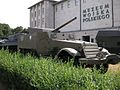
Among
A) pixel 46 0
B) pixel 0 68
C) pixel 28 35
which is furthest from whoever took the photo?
pixel 46 0

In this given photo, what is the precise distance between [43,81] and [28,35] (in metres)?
11.6

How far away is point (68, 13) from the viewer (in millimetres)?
55656

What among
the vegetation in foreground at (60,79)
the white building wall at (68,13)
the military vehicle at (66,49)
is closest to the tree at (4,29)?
the white building wall at (68,13)

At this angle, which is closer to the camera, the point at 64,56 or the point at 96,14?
the point at 64,56

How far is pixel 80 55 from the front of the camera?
1209cm

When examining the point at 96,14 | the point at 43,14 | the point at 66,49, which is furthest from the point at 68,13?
the point at 66,49

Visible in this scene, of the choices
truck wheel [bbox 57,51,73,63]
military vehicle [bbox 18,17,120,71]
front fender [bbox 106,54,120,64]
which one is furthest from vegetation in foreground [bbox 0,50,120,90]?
truck wheel [bbox 57,51,73,63]

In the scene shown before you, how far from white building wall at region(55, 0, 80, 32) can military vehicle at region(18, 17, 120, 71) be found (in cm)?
3505

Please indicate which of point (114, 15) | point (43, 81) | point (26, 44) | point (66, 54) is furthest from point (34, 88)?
point (114, 15)

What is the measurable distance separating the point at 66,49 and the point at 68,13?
43777 millimetres

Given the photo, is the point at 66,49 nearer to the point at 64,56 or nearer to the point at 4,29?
the point at 64,56

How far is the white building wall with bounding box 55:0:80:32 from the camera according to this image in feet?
170

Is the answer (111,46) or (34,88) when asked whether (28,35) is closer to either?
(111,46)

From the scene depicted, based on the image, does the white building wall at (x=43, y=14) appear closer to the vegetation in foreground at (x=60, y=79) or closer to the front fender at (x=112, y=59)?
the front fender at (x=112, y=59)
